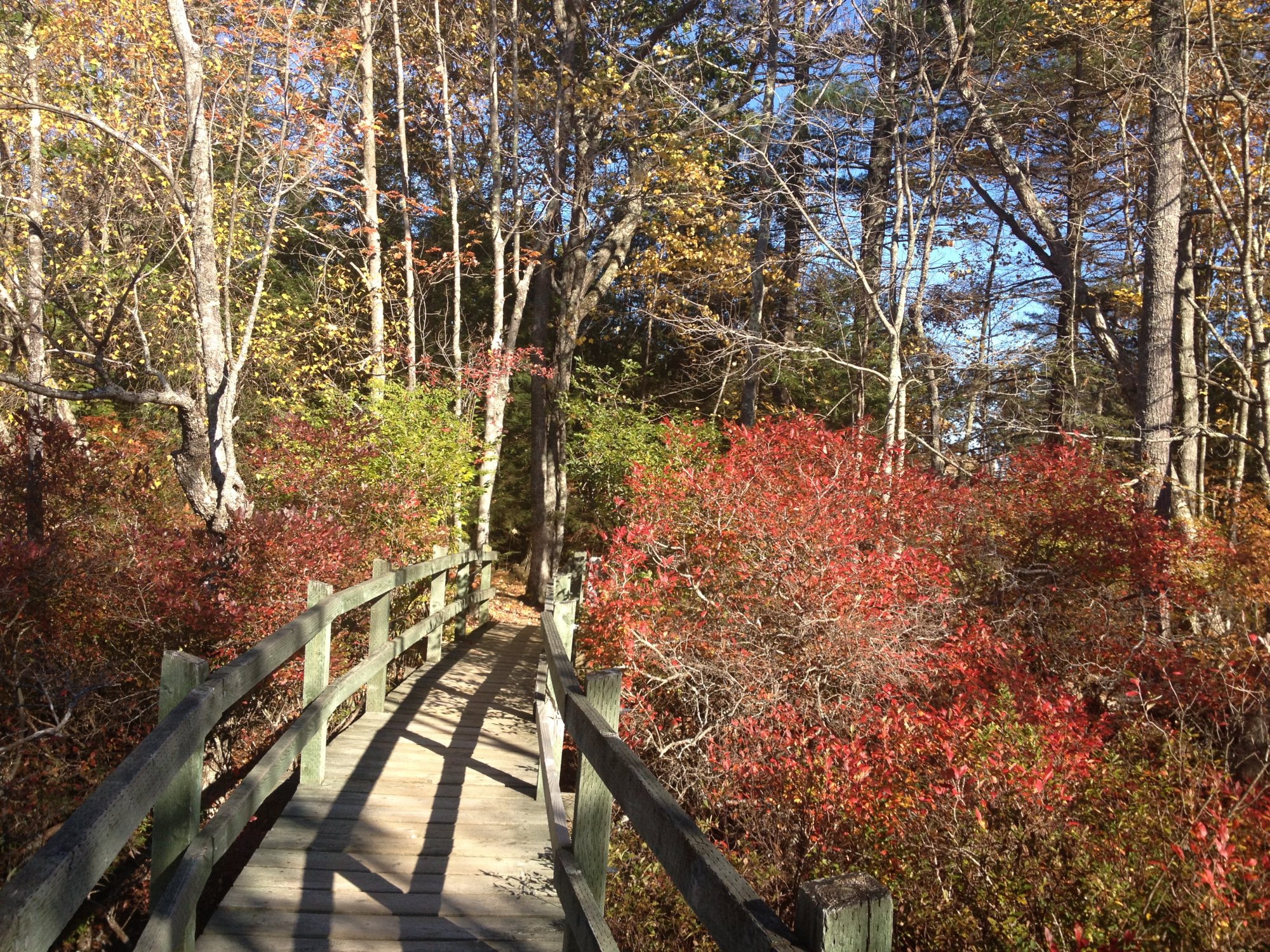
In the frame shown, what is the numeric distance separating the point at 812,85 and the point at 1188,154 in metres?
5.90

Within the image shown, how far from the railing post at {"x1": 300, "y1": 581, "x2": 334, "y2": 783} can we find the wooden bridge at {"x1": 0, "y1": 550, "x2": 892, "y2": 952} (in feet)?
0.04

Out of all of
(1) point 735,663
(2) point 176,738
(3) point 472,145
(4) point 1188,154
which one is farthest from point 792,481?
(3) point 472,145

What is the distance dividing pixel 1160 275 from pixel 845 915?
12085 millimetres

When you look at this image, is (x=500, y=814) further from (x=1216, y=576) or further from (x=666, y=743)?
(x=1216, y=576)

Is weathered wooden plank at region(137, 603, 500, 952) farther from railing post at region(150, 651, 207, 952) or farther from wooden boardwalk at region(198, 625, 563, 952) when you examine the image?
wooden boardwalk at region(198, 625, 563, 952)

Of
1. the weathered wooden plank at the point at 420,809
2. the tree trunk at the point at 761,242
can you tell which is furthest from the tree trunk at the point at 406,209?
the weathered wooden plank at the point at 420,809

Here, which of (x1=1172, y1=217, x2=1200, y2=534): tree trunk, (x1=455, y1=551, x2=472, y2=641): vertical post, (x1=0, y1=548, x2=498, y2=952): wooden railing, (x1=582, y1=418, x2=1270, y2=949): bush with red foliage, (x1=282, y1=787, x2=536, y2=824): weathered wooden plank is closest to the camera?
(x1=0, y1=548, x2=498, y2=952): wooden railing

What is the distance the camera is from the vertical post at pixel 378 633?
6.24 meters

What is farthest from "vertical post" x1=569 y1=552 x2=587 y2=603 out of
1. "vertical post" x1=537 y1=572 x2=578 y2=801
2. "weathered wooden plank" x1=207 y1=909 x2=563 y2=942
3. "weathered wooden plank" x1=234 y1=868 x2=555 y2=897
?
"weathered wooden plank" x1=207 y1=909 x2=563 y2=942

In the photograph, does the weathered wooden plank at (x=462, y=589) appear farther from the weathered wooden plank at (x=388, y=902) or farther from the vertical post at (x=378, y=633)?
the weathered wooden plank at (x=388, y=902)

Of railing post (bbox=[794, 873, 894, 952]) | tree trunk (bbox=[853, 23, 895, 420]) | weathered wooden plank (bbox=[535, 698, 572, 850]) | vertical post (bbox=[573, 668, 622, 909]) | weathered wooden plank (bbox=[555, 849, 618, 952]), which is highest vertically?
tree trunk (bbox=[853, 23, 895, 420])

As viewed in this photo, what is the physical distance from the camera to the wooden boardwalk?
353cm

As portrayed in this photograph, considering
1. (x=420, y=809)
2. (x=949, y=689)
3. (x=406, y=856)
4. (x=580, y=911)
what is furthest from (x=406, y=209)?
(x=580, y=911)

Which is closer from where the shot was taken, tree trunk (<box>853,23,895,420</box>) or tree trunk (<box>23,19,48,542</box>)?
tree trunk (<box>23,19,48,542</box>)
